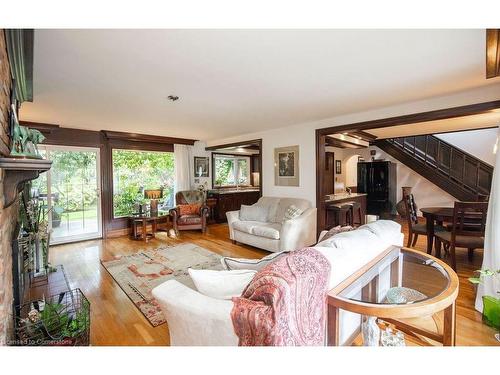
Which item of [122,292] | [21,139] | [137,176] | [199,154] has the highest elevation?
→ [199,154]

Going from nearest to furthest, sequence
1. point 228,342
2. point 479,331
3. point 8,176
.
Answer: point 228,342, point 8,176, point 479,331

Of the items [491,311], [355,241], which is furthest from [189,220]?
[491,311]

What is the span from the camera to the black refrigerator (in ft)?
22.5

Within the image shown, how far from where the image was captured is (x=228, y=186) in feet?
24.7

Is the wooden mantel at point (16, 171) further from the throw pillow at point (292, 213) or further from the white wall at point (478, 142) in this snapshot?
the white wall at point (478, 142)

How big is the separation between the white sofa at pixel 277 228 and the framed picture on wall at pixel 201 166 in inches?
100

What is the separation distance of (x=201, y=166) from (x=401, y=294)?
579cm

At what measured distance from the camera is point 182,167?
6180 millimetres

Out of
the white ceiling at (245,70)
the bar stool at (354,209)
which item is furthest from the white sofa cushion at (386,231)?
the bar stool at (354,209)

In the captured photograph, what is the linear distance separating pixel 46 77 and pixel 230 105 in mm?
1959

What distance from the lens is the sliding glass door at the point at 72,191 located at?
14.8ft

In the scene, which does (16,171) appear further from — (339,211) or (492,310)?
(339,211)
